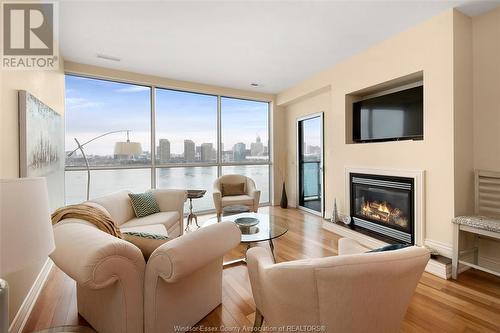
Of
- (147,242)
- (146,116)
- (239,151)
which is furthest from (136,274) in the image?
(239,151)

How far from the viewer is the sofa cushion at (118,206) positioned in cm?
256

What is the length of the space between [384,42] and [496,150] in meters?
1.73

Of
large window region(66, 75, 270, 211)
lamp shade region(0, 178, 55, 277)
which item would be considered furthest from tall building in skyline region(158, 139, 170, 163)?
lamp shade region(0, 178, 55, 277)

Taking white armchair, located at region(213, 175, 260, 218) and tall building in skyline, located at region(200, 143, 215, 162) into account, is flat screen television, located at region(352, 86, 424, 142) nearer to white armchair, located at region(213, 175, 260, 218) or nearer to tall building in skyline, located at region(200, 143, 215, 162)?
white armchair, located at region(213, 175, 260, 218)

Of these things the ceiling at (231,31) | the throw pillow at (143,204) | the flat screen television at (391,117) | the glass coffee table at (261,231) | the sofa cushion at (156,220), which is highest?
the ceiling at (231,31)

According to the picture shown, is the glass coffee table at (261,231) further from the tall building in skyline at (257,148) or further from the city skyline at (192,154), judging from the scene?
the tall building in skyline at (257,148)

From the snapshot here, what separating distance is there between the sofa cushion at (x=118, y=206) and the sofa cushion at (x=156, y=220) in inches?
3.2

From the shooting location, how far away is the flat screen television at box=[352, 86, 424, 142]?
Answer: 9.23ft

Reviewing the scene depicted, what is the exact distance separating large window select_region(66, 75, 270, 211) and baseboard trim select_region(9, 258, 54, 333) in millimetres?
1596

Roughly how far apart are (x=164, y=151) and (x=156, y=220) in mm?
2174

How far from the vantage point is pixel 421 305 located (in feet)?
6.31

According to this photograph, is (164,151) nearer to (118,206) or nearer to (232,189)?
(232,189)

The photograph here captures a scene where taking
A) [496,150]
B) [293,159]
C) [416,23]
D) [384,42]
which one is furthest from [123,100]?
[496,150]

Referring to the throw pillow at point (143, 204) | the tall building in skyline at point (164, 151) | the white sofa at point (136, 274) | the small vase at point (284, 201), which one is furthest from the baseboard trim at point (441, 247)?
the tall building in skyline at point (164, 151)
